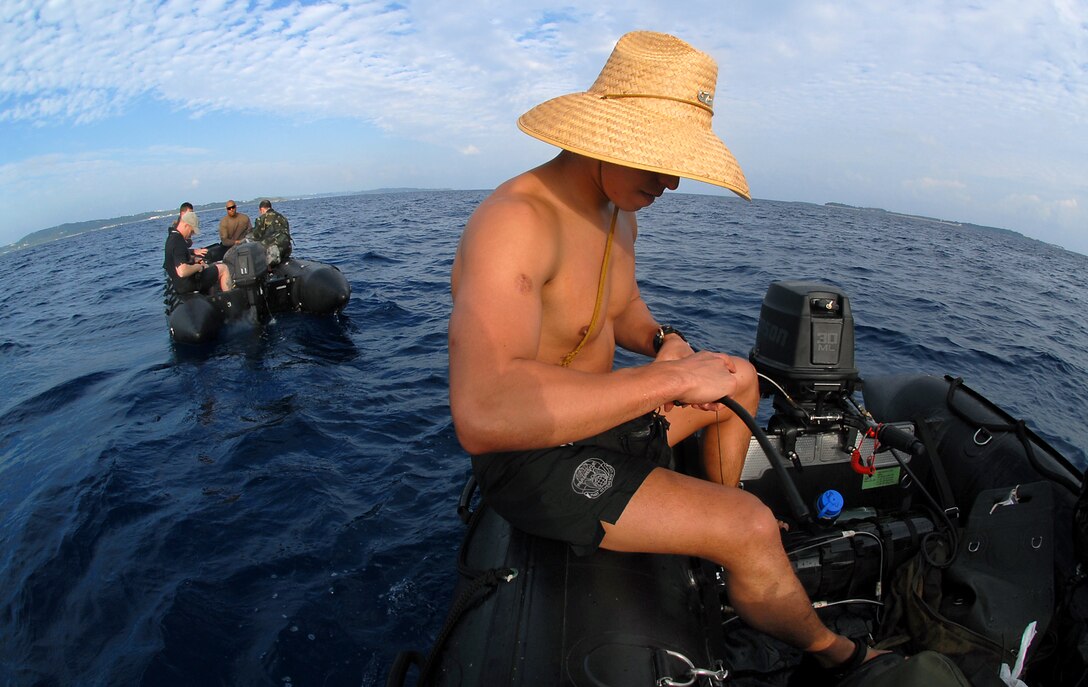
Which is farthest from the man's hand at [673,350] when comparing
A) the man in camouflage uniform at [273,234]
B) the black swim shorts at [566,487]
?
the man in camouflage uniform at [273,234]

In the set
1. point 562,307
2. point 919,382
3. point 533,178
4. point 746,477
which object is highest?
point 533,178

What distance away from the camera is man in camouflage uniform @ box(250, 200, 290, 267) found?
10838 millimetres

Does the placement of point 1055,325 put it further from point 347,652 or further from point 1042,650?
point 347,652

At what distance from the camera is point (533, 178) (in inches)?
77.1

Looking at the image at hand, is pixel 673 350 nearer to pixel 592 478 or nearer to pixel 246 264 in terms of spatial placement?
pixel 592 478

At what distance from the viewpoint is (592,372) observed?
1.81m

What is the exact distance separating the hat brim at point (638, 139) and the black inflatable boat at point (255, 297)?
810 cm

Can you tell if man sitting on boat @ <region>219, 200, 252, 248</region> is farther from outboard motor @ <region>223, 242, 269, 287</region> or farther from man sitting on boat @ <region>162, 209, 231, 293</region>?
outboard motor @ <region>223, 242, 269, 287</region>

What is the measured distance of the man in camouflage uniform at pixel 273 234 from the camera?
10.8 metres

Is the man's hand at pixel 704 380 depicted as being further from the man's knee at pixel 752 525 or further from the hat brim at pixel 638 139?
the hat brim at pixel 638 139

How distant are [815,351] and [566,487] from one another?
1855mm

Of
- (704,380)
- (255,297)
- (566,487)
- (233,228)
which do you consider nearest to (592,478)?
(566,487)

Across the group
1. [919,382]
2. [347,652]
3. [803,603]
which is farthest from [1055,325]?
[347,652]

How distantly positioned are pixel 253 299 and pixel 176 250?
1.40m
